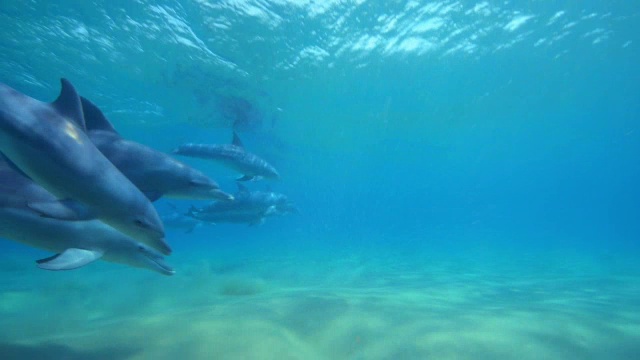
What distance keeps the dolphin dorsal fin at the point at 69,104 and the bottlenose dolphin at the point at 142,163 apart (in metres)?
0.60

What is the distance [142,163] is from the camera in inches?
162

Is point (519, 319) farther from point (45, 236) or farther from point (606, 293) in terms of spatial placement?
point (45, 236)

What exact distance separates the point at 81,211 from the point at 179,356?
6.24ft

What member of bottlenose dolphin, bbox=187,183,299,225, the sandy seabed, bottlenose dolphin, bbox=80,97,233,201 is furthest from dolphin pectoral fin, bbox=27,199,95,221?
bottlenose dolphin, bbox=187,183,299,225

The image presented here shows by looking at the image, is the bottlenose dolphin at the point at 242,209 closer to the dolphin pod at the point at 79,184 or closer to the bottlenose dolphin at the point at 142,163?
the dolphin pod at the point at 79,184

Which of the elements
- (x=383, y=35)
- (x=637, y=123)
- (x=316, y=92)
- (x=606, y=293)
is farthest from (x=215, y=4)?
(x=637, y=123)

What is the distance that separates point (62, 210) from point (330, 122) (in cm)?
3063

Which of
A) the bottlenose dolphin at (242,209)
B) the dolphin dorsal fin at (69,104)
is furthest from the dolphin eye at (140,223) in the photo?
the bottlenose dolphin at (242,209)

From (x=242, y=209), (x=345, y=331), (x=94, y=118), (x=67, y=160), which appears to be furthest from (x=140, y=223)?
(x=242, y=209)

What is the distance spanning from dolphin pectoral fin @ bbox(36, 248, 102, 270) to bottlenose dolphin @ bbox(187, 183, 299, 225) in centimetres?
876

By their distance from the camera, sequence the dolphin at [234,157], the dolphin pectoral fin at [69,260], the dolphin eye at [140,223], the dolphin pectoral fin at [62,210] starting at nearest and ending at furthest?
the dolphin pectoral fin at [62,210] < the dolphin eye at [140,223] < the dolphin pectoral fin at [69,260] < the dolphin at [234,157]

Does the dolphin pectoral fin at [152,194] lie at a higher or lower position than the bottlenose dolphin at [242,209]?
lower

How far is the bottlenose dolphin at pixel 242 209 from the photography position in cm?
1305

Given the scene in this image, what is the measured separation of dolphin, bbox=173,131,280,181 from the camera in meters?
7.20
